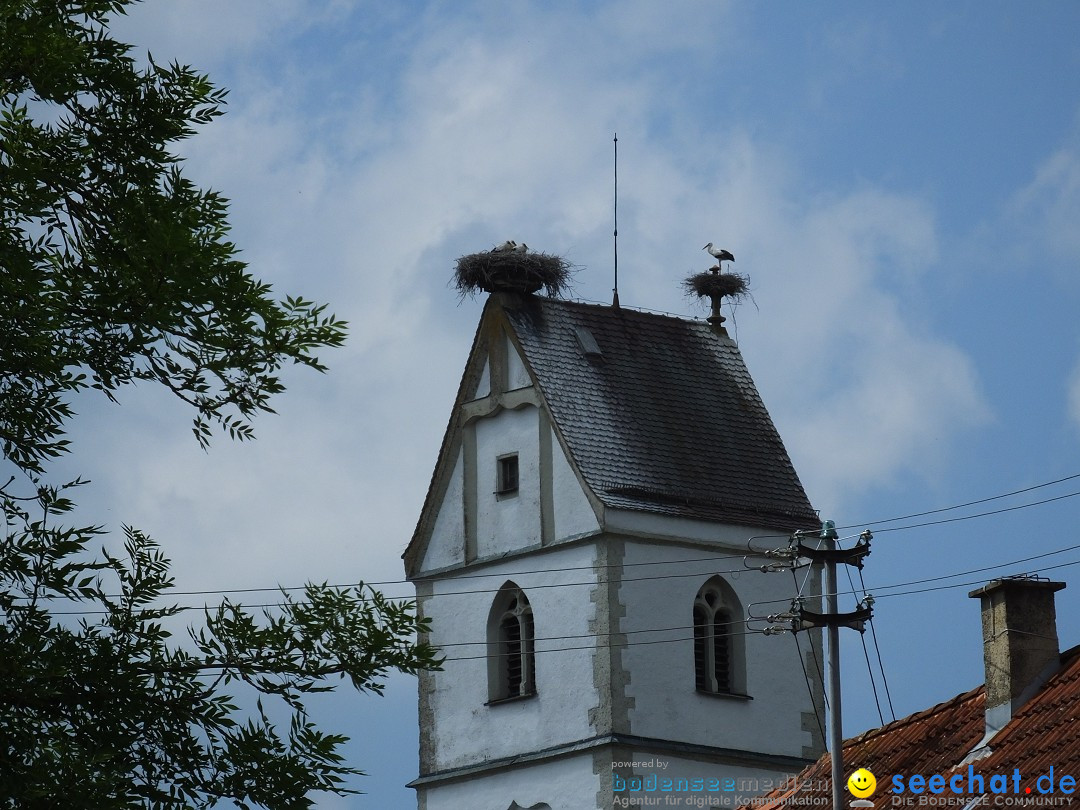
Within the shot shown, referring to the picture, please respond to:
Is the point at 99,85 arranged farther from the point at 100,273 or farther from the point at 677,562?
the point at 677,562

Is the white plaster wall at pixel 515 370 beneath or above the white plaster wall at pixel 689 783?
above

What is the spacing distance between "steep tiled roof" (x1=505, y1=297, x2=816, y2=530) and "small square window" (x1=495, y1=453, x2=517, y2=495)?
1.25 m

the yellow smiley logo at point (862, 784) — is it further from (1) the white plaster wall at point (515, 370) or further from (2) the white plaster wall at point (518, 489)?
(1) the white plaster wall at point (515, 370)

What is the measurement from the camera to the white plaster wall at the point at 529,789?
37875 mm

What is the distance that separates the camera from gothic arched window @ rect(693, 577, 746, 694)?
39.3 meters

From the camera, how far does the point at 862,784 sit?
79.8ft

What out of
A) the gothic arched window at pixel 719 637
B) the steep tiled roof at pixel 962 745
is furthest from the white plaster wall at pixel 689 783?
the steep tiled roof at pixel 962 745

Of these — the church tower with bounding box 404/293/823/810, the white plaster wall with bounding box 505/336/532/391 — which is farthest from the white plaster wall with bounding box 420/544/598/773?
the white plaster wall with bounding box 505/336/532/391

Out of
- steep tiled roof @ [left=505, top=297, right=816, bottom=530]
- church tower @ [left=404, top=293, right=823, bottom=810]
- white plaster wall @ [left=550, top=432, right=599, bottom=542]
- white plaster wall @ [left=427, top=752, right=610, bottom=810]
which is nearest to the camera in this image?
white plaster wall @ [left=427, top=752, right=610, bottom=810]

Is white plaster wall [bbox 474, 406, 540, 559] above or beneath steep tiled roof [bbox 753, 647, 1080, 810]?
above

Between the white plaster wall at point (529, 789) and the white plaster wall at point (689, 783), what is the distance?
0.57 meters

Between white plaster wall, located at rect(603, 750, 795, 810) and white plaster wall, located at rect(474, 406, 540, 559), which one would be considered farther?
white plaster wall, located at rect(474, 406, 540, 559)

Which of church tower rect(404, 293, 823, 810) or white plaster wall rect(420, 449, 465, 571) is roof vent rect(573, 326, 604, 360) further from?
white plaster wall rect(420, 449, 465, 571)

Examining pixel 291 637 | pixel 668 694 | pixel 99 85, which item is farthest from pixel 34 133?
pixel 668 694
